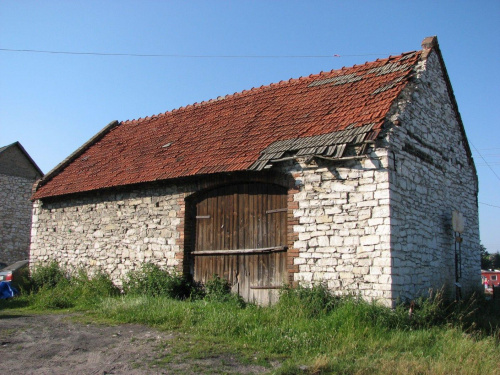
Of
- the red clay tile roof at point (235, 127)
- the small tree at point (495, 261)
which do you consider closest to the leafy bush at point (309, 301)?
the red clay tile roof at point (235, 127)

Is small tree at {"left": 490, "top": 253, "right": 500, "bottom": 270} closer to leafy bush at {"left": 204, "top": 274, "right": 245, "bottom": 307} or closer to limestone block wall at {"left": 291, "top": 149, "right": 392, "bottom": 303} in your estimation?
leafy bush at {"left": 204, "top": 274, "right": 245, "bottom": 307}

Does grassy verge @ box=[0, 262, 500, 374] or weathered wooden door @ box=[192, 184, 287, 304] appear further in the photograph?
weathered wooden door @ box=[192, 184, 287, 304]

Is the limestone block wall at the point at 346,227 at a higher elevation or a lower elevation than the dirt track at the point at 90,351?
higher

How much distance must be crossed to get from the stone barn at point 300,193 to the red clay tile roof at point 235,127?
53mm

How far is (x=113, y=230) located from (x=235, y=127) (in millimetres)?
4319

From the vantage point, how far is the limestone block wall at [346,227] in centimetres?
822

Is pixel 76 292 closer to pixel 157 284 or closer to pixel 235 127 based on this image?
pixel 157 284

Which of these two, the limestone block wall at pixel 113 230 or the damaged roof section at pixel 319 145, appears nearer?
the damaged roof section at pixel 319 145

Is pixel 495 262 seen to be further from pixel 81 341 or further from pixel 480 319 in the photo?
pixel 81 341

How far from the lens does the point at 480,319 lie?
8.82 meters

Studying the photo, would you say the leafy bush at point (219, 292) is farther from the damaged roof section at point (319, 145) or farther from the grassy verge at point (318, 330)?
the damaged roof section at point (319, 145)

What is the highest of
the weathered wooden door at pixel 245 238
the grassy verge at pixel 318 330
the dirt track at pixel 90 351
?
the weathered wooden door at pixel 245 238

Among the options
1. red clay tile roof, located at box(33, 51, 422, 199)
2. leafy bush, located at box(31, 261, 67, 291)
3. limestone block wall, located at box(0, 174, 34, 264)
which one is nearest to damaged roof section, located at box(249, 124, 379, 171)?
red clay tile roof, located at box(33, 51, 422, 199)

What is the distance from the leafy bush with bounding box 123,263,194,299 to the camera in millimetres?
10391
